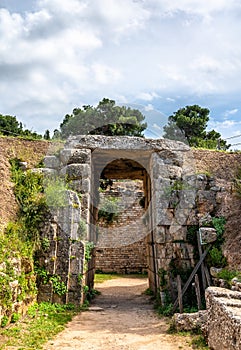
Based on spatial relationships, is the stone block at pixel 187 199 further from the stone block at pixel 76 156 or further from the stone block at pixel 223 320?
the stone block at pixel 223 320

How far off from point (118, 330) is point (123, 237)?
37.3 feet

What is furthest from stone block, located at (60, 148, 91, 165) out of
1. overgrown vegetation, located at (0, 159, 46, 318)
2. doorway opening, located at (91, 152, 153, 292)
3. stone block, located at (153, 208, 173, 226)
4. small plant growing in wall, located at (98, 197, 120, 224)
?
small plant growing in wall, located at (98, 197, 120, 224)

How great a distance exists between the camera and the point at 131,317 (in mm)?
8016

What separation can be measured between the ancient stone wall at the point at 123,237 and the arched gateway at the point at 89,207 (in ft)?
23.2

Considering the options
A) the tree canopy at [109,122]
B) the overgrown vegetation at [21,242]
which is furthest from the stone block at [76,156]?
the tree canopy at [109,122]

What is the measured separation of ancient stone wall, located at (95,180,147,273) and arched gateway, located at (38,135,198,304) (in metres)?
7.07

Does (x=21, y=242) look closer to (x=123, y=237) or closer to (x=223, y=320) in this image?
(x=223, y=320)

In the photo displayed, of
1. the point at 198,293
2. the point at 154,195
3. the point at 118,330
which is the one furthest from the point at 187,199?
the point at 118,330

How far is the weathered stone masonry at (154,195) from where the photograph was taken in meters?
8.55

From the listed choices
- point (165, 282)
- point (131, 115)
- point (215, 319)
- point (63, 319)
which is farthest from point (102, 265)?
point (215, 319)

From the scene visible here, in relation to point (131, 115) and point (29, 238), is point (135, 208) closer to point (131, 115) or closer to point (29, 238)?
point (131, 115)

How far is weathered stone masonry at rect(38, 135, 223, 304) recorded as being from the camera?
8.55 m

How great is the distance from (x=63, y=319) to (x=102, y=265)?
1054 cm

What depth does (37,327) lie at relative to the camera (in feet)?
20.7
